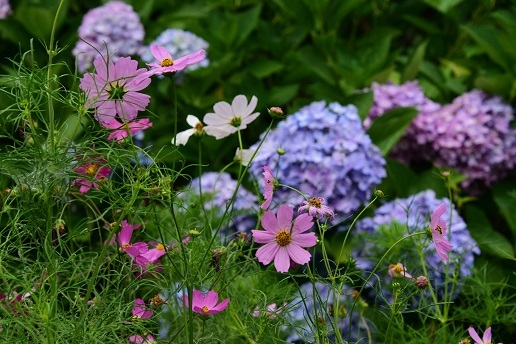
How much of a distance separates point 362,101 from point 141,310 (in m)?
1.43

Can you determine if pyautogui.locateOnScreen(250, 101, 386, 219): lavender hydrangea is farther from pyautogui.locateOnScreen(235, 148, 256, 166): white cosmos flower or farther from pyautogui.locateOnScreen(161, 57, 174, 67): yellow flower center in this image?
pyautogui.locateOnScreen(161, 57, 174, 67): yellow flower center

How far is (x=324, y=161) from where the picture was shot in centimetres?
203

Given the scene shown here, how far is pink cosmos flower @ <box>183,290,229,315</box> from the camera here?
3.65 ft

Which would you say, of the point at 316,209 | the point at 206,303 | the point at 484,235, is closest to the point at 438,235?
the point at 316,209

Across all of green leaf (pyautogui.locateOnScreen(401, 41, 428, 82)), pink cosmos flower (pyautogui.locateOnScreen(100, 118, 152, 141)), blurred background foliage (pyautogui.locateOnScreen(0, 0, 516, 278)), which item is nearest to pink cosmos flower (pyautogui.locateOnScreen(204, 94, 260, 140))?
pink cosmos flower (pyautogui.locateOnScreen(100, 118, 152, 141))

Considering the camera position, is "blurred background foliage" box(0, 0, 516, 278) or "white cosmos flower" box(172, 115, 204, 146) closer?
"white cosmos flower" box(172, 115, 204, 146)

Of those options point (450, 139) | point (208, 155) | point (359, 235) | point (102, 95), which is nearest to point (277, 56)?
point (208, 155)

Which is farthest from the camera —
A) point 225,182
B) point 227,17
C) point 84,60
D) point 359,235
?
point 227,17

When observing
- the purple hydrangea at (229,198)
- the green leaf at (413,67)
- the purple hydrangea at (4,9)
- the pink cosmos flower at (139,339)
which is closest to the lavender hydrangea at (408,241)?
the purple hydrangea at (229,198)

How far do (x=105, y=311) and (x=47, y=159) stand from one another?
0.20 meters

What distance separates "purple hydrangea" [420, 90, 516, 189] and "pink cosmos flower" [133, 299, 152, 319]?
1.52m

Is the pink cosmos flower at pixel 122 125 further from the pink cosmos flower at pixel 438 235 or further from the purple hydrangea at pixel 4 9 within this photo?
the purple hydrangea at pixel 4 9

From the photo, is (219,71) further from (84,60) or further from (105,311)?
(105,311)

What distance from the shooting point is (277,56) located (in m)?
2.95
